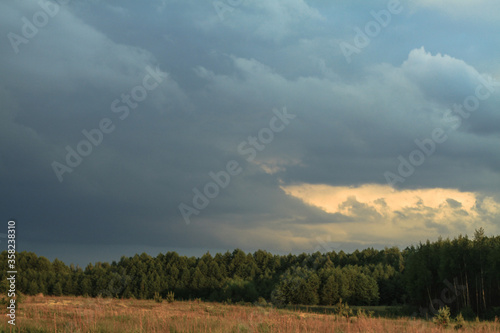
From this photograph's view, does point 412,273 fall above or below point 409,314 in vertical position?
above

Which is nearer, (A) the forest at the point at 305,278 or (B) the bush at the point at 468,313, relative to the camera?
(B) the bush at the point at 468,313

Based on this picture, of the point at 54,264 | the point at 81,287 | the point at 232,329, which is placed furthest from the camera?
the point at 54,264

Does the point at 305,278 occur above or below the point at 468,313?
above

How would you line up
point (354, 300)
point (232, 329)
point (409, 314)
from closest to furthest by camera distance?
1. point (232, 329)
2. point (409, 314)
3. point (354, 300)

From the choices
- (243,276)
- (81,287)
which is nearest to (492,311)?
(243,276)

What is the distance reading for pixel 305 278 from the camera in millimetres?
57812

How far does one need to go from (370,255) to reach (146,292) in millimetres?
39678

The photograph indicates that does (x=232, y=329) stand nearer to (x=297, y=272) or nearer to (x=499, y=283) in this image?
(x=499, y=283)

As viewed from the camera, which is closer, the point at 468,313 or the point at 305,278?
the point at 468,313

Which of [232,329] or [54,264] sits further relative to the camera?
[54,264]

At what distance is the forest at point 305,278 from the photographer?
40.7m

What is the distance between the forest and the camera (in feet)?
133

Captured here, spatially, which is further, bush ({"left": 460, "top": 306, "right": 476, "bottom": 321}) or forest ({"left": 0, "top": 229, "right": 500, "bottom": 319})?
forest ({"left": 0, "top": 229, "right": 500, "bottom": 319})

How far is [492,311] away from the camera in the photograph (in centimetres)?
3716
